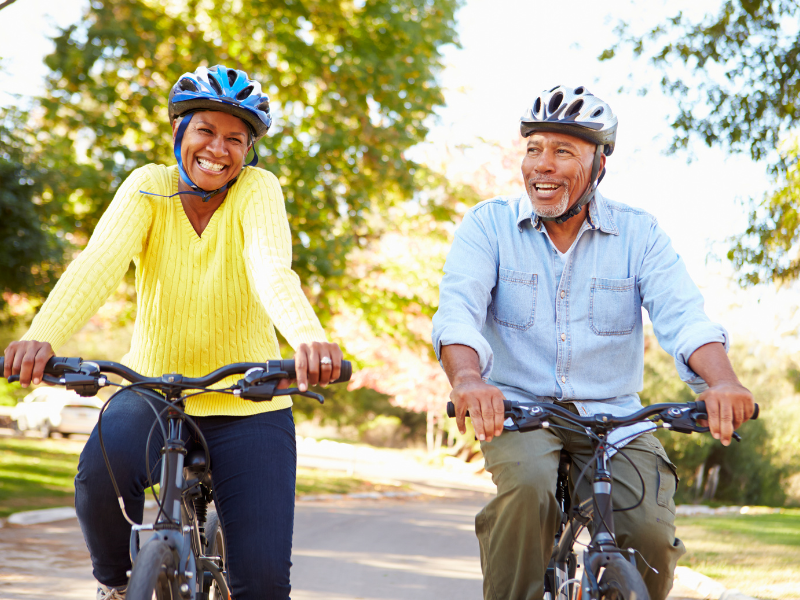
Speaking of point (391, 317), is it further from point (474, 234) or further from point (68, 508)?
point (474, 234)

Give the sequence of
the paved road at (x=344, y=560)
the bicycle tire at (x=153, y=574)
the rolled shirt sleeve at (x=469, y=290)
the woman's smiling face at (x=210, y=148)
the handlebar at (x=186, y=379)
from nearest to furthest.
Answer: the bicycle tire at (x=153, y=574)
the handlebar at (x=186, y=379)
the rolled shirt sleeve at (x=469, y=290)
the woman's smiling face at (x=210, y=148)
the paved road at (x=344, y=560)

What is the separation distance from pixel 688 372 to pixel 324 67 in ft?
38.6

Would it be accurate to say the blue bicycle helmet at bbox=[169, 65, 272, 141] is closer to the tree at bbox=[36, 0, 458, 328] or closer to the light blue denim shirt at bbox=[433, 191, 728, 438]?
the light blue denim shirt at bbox=[433, 191, 728, 438]

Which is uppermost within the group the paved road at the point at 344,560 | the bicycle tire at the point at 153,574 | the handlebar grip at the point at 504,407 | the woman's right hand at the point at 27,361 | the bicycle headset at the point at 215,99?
the bicycle headset at the point at 215,99

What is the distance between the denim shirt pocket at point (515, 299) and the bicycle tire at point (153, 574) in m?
1.49

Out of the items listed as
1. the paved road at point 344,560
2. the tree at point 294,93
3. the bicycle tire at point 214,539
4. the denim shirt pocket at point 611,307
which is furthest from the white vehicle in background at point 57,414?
the denim shirt pocket at point 611,307

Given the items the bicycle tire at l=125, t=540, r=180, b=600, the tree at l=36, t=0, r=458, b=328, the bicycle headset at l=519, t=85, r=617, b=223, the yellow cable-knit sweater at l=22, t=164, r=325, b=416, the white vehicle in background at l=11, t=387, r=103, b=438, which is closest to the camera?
the bicycle tire at l=125, t=540, r=180, b=600

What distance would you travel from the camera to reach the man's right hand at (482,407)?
104 inches

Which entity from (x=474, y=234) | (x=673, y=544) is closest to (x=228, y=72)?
(x=474, y=234)

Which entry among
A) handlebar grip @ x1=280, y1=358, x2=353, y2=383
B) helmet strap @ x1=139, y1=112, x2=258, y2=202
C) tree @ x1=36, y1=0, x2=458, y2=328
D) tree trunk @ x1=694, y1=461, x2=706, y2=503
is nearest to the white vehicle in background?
tree @ x1=36, y1=0, x2=458, y2=328

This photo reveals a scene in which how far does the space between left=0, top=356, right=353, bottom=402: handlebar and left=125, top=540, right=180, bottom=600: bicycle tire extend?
0.48m

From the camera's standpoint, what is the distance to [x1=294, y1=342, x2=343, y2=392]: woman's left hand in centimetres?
248

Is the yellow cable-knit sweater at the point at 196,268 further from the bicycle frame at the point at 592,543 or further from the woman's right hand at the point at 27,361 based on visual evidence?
the bicycle frame at the point at 592,543

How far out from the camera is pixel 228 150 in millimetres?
3254
